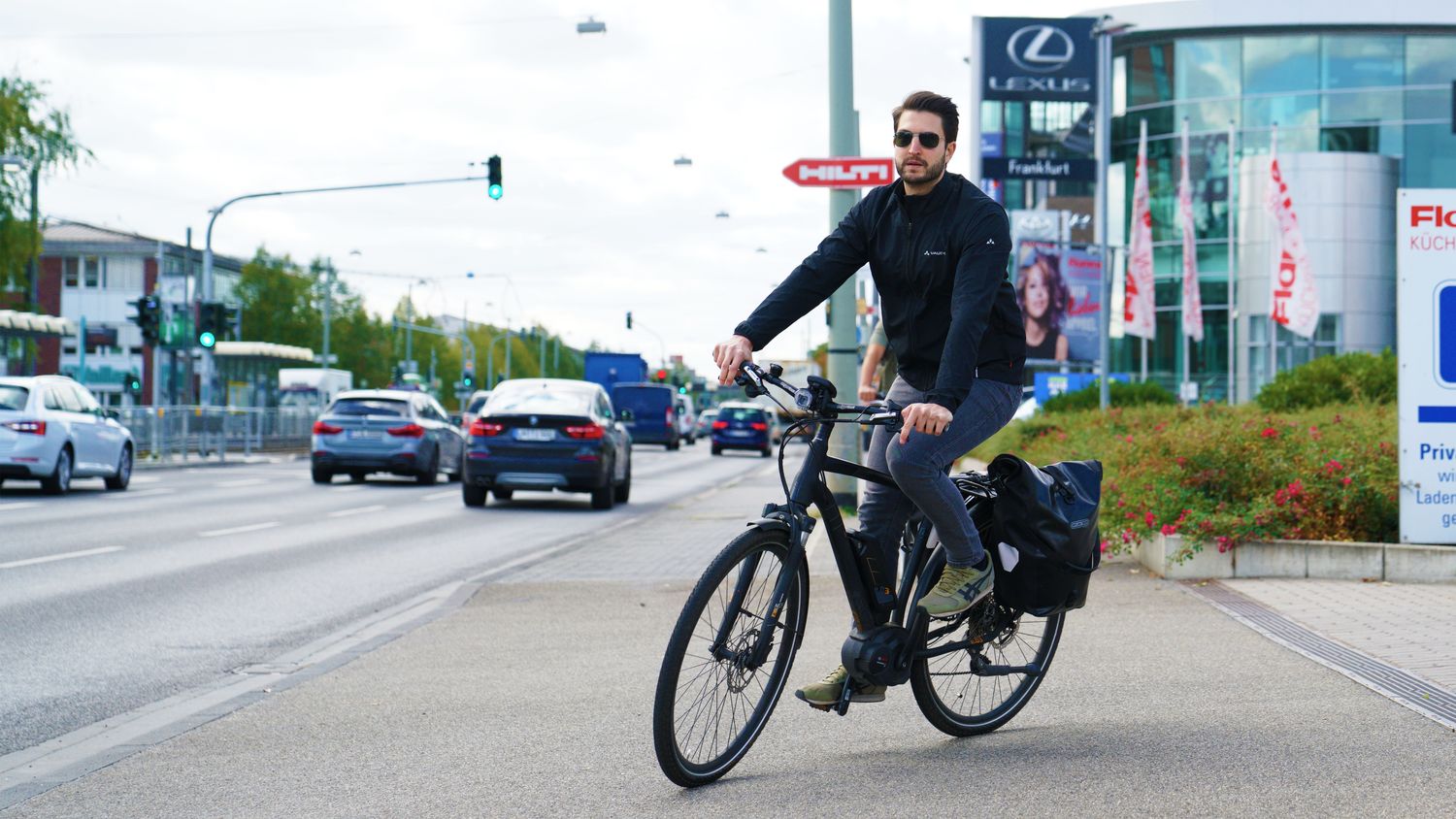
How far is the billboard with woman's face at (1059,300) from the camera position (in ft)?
152

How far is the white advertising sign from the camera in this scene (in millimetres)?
9375

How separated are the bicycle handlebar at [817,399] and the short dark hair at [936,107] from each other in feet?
2.88

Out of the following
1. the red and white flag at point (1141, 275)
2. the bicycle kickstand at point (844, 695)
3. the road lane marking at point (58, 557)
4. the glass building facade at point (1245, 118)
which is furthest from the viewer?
the glass building facade at point (1245, 118)

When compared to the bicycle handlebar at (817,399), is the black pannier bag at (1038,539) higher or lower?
lower

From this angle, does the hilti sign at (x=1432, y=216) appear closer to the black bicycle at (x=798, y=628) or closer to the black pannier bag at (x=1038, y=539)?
the black pannier bag at (x=1038, y=539)

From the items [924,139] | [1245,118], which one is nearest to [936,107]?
[924,139]

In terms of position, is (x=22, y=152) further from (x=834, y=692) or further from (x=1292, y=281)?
(x=834, y=692)

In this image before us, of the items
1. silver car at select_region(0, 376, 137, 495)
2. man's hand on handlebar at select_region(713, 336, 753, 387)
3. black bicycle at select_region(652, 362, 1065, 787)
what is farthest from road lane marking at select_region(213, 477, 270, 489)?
man's hand on handlebar at select_region(713, 336, 753, 387)

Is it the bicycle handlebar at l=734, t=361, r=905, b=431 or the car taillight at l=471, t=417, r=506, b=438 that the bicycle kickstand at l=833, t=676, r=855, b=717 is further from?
the car taillight at l=471, t=417, r=506, b=438

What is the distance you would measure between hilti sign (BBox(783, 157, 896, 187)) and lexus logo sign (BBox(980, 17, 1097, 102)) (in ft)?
72.3

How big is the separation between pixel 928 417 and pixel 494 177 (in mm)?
27598

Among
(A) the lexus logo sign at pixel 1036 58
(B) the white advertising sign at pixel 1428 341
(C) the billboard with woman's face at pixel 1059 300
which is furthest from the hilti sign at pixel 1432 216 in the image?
(C) the billboard with woman's face at pixel 1059 300

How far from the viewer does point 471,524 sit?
55.7 feet

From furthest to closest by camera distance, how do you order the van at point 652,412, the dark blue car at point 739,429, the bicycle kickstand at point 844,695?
the van at point 652,412 → the dark blue car at point 739,429 → the bicycle kickstand at point 844,695
